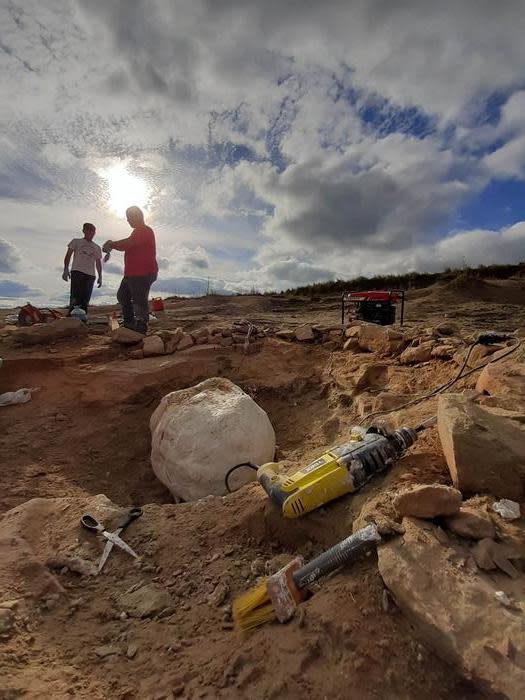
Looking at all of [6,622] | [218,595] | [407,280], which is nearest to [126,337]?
[6,622]

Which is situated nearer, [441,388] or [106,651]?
[106,651]

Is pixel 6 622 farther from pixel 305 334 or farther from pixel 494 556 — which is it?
pixel 305 334

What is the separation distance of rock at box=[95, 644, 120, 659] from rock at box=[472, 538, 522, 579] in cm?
143

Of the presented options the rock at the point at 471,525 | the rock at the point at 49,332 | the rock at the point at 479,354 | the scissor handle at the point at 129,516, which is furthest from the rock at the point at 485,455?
the rock at the point at 49,332

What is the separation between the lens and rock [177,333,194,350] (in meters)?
Result: 5.39

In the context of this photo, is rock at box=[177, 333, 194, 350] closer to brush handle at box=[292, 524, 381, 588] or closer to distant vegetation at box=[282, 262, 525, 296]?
brush handle at box=[292, 524, 381, 588]

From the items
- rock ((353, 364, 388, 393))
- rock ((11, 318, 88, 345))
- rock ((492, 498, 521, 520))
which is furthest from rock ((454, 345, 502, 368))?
rock ((11, 318, 88, 345))

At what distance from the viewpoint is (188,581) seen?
196 centimetres

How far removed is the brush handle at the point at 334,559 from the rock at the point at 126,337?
4402 millimetres

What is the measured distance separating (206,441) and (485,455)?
191 cm

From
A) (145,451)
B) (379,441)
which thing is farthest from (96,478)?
(379,441)

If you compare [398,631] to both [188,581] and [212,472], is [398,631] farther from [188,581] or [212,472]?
[212,472]

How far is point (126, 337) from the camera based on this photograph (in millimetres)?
5496

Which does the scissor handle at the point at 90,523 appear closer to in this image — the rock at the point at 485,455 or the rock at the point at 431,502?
the rock at the point at 431,502
